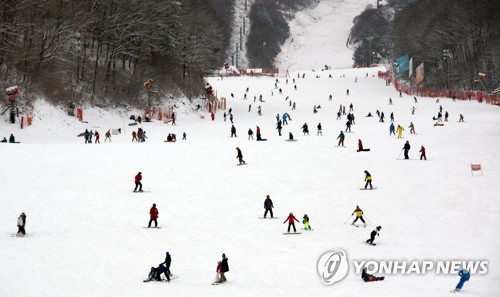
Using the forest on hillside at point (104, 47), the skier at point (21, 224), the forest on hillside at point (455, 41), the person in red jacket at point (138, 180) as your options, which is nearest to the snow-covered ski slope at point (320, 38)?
the forest on hillside at point (455, 41)

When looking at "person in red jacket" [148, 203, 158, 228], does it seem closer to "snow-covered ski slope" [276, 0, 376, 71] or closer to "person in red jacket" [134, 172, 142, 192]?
"person in red jacket" [134, 172, 142, 192]

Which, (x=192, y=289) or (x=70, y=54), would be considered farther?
(x=70, y=54)

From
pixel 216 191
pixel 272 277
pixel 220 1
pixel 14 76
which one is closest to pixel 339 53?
pixel 220 1

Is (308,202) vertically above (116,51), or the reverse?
(116,51)

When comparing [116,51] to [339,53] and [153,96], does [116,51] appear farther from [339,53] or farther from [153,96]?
[339,53]

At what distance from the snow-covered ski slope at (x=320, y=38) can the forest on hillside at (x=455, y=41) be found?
4039 cm

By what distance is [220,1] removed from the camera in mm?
166125

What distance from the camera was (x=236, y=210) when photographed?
85.7 ft

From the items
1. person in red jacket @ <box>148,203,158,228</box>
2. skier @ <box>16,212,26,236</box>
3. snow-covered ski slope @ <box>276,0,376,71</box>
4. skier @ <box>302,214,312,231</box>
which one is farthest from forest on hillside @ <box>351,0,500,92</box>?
skier @ <box>16,212,26,236</box>

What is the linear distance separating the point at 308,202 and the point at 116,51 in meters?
40.0

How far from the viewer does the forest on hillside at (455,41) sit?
81.9 metres

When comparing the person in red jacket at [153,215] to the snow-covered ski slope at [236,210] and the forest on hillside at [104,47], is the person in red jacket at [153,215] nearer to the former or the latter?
the snow-covered ski slope at [236,210]

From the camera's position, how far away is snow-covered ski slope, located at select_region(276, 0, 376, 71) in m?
156

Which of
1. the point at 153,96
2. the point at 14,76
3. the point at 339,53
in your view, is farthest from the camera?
the point at 339,53
